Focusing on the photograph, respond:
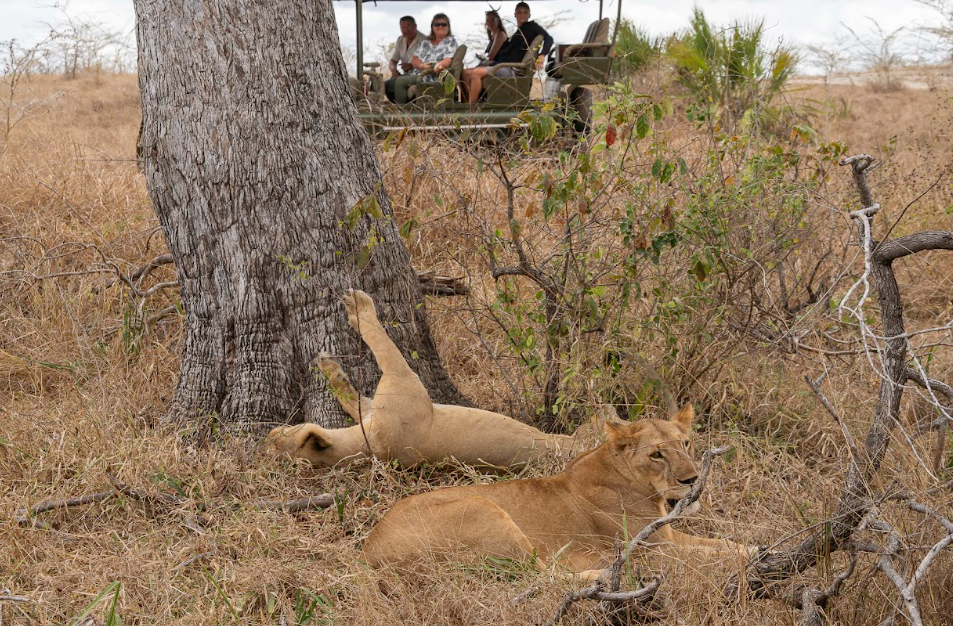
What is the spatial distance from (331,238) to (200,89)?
891 millimetres

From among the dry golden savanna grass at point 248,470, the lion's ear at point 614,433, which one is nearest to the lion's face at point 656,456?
the lion's ear at point 614,433

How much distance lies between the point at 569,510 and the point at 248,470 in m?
1.44

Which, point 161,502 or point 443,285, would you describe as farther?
point 443,285

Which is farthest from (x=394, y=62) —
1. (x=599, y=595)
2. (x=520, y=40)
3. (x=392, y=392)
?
(x=599, y=595)

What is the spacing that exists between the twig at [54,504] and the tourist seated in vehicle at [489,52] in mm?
6730

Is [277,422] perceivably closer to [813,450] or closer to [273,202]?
[273,202]

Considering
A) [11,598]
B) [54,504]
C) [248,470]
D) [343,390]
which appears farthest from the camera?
[343,390]

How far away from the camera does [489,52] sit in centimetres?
999

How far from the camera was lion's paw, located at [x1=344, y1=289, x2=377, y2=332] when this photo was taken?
13.6 ft

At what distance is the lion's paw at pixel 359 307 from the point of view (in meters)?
4.14

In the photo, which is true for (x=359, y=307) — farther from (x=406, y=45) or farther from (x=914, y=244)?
(x=406, y=45)

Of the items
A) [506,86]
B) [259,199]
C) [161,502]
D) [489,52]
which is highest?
[489,52]

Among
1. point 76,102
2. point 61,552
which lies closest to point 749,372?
point 61,552

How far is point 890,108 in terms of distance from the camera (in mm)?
14500
